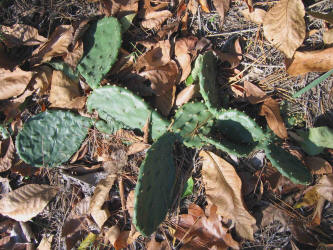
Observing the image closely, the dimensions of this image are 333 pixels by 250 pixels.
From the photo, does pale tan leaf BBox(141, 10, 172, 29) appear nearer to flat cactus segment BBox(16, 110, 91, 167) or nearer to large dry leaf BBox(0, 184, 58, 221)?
flat cactus segment BBox(16, 110, 91, 167)

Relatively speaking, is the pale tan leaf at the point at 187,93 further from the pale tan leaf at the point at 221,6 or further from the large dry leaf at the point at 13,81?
the large dry leaf at the point at 13,81

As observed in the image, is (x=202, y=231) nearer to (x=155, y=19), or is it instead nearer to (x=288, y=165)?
(x=288, y=165)

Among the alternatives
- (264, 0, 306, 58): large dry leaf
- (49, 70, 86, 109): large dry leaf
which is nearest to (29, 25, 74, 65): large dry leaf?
(49, 70, 86, 109): large dry leaf

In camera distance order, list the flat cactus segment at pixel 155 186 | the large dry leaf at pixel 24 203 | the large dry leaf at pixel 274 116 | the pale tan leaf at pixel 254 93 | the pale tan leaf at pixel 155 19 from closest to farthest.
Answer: the flat cactus segment at pixel 155 186 < the large dry leaf at pixel 274 116 < the pale tan leaf at pixel 254 93 < the pale tan leaf at pixel 155 19 < the large dry leaf at pixel 24 203

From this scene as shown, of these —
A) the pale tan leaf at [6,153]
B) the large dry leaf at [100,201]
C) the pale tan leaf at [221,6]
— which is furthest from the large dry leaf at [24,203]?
the pale tan leaf at [221,6]

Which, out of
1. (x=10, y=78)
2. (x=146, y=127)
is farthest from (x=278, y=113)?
(x=10, y=78)

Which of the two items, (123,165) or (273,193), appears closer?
(273,193)

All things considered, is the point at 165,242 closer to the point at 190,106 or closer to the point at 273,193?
the point at 273,193
